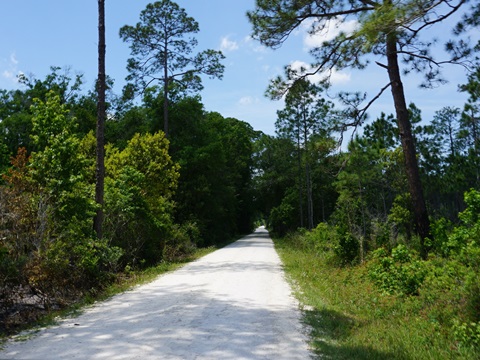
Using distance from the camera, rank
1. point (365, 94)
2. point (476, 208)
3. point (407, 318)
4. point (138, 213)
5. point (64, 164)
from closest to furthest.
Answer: point (407, 318), point (476, 208), point (64, 164), point (365, 94), point (138, 213)

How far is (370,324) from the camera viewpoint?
6.95 meters

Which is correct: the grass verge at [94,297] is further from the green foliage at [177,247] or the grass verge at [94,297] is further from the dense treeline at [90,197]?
the green foliage at [177,247]

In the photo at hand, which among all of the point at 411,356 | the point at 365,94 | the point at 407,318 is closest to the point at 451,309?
the point at 407,318

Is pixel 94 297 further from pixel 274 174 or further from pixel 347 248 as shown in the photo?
pixel 274 174

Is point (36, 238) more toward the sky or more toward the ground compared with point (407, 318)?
more toward the sky

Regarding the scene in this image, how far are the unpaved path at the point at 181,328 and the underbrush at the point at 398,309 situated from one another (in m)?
0.58

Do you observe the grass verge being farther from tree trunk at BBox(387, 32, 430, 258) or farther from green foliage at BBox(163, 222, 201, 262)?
tree trunk at BBox(387, 32, 430, 258)

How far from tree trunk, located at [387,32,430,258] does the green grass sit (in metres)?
2.15

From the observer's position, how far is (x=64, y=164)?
10578mm

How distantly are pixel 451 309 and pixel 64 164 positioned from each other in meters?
9.49

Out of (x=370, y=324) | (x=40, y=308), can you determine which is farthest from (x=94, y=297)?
(x=370, y=324)

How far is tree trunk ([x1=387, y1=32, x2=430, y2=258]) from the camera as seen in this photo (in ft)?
37.6

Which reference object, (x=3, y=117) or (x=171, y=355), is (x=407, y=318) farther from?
(x=3, y=117)

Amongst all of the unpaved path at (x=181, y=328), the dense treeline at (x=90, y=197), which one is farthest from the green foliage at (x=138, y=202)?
the unpaved path at (x=181, y=328)
